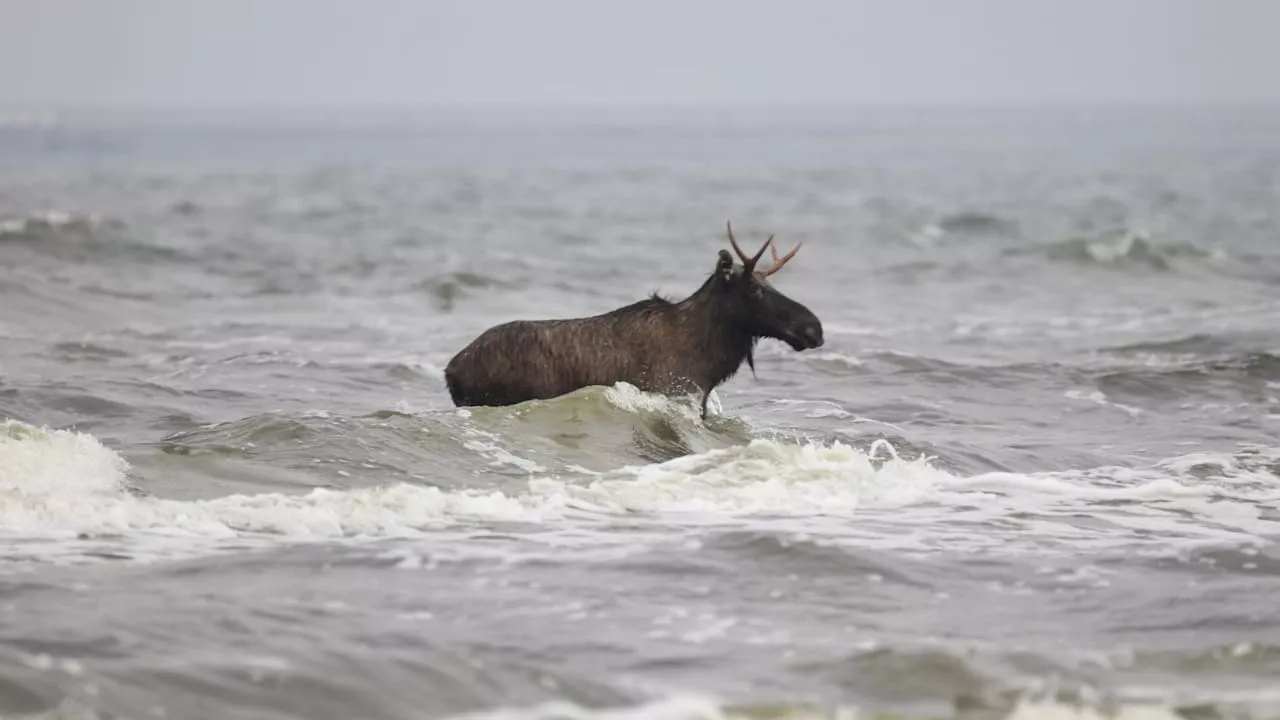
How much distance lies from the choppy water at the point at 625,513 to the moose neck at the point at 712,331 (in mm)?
398

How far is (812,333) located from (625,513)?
2.95 m

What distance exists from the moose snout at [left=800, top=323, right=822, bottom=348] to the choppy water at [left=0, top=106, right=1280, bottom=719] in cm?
79

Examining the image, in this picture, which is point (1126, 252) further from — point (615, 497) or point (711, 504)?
point (615, 497)

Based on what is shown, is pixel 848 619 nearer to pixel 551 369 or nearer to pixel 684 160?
pixel 551 369

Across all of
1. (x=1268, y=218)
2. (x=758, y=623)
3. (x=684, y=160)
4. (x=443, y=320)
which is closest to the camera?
(x=758, y=623)

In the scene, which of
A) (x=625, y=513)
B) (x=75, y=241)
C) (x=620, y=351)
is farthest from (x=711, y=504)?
(x=75, y=241)

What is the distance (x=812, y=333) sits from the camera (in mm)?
12648

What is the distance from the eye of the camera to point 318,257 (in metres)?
30.8

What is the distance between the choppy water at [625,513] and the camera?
23.6 ft

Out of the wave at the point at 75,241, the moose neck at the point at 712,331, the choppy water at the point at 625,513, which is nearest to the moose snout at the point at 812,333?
the moose neck at the point at 712,331

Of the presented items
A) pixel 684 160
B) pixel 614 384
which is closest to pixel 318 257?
pixel 614 384

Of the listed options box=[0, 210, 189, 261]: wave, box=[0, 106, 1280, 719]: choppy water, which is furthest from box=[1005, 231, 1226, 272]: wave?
box=[0, 210, 189, 261]: wave

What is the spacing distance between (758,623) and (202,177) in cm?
5712

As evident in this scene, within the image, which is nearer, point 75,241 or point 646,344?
point 646,344
